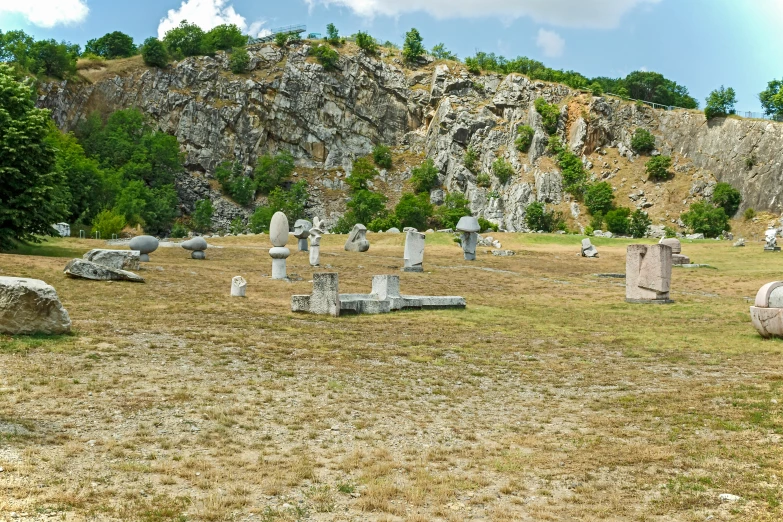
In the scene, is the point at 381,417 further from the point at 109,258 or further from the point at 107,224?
the point at 107,224

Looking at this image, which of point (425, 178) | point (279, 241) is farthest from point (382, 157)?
point (279, 241)

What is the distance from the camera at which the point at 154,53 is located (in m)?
86.9

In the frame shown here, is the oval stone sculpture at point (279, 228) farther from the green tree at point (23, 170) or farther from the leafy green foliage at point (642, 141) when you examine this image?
the leafy green foliage at point (642, 141)

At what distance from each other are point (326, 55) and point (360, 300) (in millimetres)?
80685

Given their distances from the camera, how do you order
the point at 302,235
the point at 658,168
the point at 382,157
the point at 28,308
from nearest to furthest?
1. the point at 28,308
2. the point at 302,235
3. the point at 658,168
4. the point at 382,157

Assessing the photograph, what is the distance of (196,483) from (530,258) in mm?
32664

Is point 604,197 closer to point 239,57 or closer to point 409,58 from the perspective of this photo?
point 409,58

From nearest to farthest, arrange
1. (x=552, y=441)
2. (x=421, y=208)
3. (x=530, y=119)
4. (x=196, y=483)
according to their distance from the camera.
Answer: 1. (x=196, y=483)
2. (x=552, y=441)
3. (x=421, y=208)
4. (x=530, y=119)

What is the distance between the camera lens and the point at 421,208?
72.8 metres

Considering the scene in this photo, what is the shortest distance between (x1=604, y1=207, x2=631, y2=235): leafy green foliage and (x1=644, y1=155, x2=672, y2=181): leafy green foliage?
34.9ft

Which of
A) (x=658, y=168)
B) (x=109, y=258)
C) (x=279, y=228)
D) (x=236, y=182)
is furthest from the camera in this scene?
(x=236, y=182)

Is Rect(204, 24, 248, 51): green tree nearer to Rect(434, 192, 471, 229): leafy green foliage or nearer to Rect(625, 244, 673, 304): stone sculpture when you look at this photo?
Rect(434, 192, 471, 229): leafy green foliage

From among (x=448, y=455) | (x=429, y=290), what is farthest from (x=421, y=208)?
(x=448, y=455)

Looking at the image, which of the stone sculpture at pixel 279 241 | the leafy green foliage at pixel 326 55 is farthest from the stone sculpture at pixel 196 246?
the leafy green foliage at pixel 326 55
